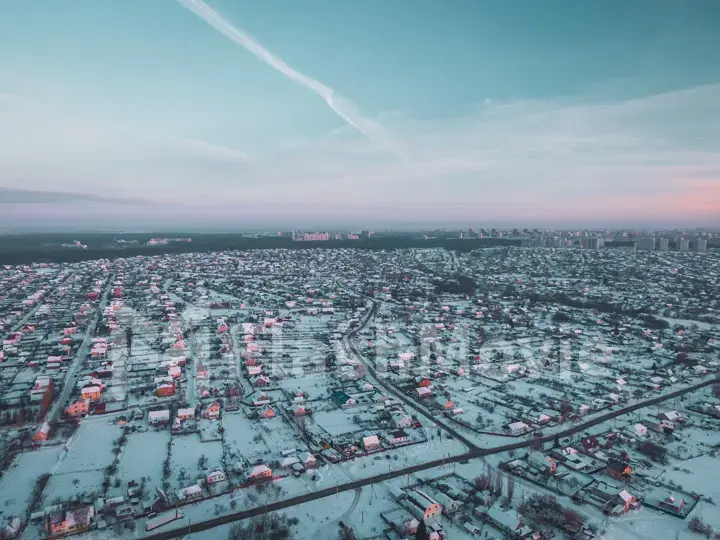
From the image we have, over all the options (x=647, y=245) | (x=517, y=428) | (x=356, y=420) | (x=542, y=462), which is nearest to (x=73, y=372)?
(x=356, y=420)

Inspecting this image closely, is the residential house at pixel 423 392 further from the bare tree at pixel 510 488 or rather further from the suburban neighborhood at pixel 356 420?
the bare tree at pixel 510 488

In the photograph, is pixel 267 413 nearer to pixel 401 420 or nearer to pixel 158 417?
pixel 158 417

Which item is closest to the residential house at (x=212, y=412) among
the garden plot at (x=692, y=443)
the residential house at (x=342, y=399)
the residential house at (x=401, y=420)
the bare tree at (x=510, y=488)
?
the residential house at (x=342, y=399)

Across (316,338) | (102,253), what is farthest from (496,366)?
(102,253)

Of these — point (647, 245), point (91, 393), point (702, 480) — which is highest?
point (647, 245)

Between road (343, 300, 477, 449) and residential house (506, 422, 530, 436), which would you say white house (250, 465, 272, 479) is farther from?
residential house (506, 422, 530, 436)
